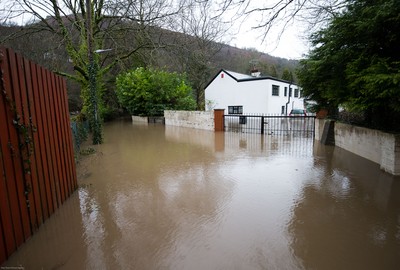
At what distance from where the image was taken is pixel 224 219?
3.57 m

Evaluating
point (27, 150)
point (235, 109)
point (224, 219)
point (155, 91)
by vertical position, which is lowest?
point (224, 219)

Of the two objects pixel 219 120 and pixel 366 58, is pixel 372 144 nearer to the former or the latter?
pixel 366 58

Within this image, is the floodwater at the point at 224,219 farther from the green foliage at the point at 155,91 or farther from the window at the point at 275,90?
the window at the point at 275,90

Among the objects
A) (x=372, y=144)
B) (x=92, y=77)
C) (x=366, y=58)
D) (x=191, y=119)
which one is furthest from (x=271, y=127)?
(x=92, y=77)

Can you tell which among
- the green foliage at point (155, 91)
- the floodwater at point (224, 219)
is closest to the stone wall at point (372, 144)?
the floodwater at point (224, 219)

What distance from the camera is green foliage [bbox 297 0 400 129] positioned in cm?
477

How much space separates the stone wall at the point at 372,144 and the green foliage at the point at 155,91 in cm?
1357

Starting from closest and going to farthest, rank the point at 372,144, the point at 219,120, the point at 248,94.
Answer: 1. the point at 372,144
2. the point at 219,120
3. the point at 248,94

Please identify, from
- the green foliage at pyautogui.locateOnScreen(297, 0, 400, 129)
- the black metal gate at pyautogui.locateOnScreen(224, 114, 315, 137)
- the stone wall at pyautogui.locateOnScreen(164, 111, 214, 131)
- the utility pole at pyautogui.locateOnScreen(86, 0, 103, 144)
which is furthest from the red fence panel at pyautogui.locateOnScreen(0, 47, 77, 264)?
the stone wall at pyautogui.locateOnScreen(164, 111, 214, 131)

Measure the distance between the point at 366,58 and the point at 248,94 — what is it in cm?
1571

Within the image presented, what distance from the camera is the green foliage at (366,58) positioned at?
15.6 ft

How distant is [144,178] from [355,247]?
4.22m

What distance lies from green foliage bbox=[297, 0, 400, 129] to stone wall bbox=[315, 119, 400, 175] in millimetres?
492

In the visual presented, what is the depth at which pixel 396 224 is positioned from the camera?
343 centimetres
